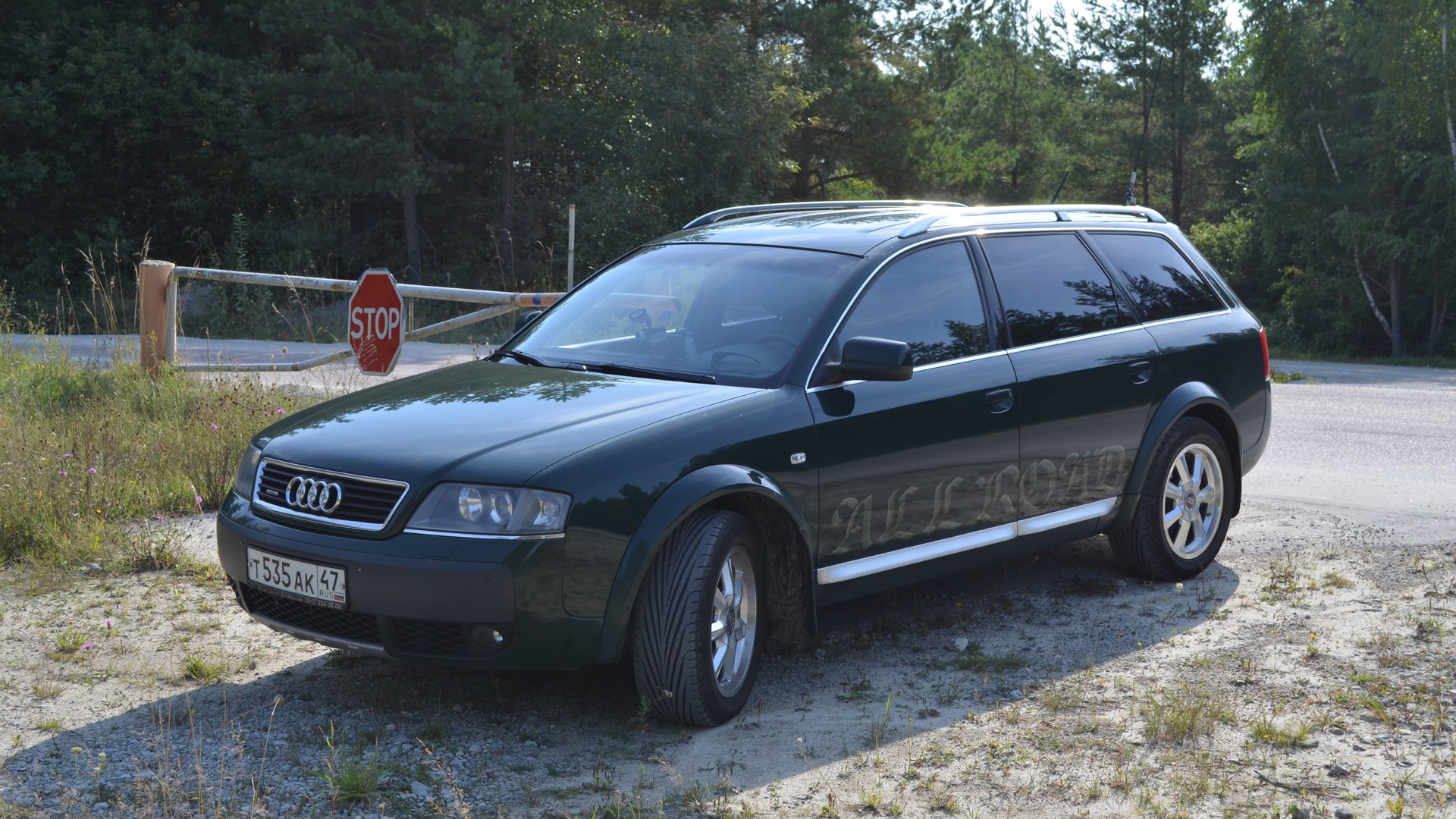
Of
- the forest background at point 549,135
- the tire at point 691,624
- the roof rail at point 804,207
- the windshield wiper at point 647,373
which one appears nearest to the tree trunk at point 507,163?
the forest background at point 549,135

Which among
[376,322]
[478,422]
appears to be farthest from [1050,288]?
[376,322]

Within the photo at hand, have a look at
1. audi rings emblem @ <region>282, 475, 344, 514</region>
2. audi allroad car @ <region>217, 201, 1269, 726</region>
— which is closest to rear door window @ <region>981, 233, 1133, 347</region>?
audi allroad car @ <region>217, 201, 1269, 726</region>

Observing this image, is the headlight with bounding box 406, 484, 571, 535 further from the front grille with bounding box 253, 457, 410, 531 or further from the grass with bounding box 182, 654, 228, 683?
the grass with bounding box 182, 654, 228, 683

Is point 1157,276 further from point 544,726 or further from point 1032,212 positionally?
point 544,726

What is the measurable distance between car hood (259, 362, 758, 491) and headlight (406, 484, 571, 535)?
0.15ft

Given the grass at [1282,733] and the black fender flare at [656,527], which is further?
the grass at [1282,733]

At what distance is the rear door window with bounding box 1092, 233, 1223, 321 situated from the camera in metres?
6.29

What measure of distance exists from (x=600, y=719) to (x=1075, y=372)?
2549 millimetres

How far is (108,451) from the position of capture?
7820 mm

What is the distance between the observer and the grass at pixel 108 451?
6.47m

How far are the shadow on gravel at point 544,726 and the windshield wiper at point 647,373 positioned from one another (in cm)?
108

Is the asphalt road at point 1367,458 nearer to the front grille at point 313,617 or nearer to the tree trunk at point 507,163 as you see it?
the front grille at point 313,617

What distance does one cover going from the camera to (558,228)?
29.0 meters

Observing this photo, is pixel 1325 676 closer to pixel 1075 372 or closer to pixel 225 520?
pixel 1075 372
